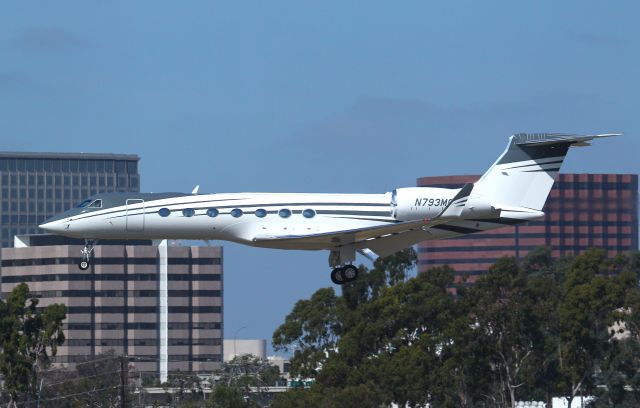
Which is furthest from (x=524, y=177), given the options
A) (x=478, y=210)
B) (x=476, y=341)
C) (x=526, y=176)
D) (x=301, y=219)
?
(x=476, y=341)

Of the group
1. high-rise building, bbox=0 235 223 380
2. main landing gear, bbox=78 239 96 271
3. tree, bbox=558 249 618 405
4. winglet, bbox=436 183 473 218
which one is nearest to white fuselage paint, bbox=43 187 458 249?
main landing gear, bbox=78 239 96 271

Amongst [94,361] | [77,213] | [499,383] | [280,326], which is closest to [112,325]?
[94,361]

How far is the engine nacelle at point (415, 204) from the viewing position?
150 ft

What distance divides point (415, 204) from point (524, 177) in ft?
14.9

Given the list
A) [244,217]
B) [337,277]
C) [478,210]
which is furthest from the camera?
[478,210]

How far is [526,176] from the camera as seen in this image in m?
48.3

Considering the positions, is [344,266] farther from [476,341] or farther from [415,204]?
[476,341]

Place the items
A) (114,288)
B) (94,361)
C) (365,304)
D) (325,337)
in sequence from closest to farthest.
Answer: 1. (365,304)
2. (325,337)
3. (94,361)
4. (114,288)

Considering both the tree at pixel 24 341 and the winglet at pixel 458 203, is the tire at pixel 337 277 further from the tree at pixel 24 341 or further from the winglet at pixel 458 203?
the tree at pixel 24 341

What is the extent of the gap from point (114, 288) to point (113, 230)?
133 meters

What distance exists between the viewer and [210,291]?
179 m

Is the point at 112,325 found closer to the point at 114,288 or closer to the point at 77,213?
the point at 114,288

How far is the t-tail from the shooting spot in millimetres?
48125

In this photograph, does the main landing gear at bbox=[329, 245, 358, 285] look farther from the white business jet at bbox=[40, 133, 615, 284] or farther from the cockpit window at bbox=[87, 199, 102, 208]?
the cockpit window at bbox=[87, 199, 102, 208]
